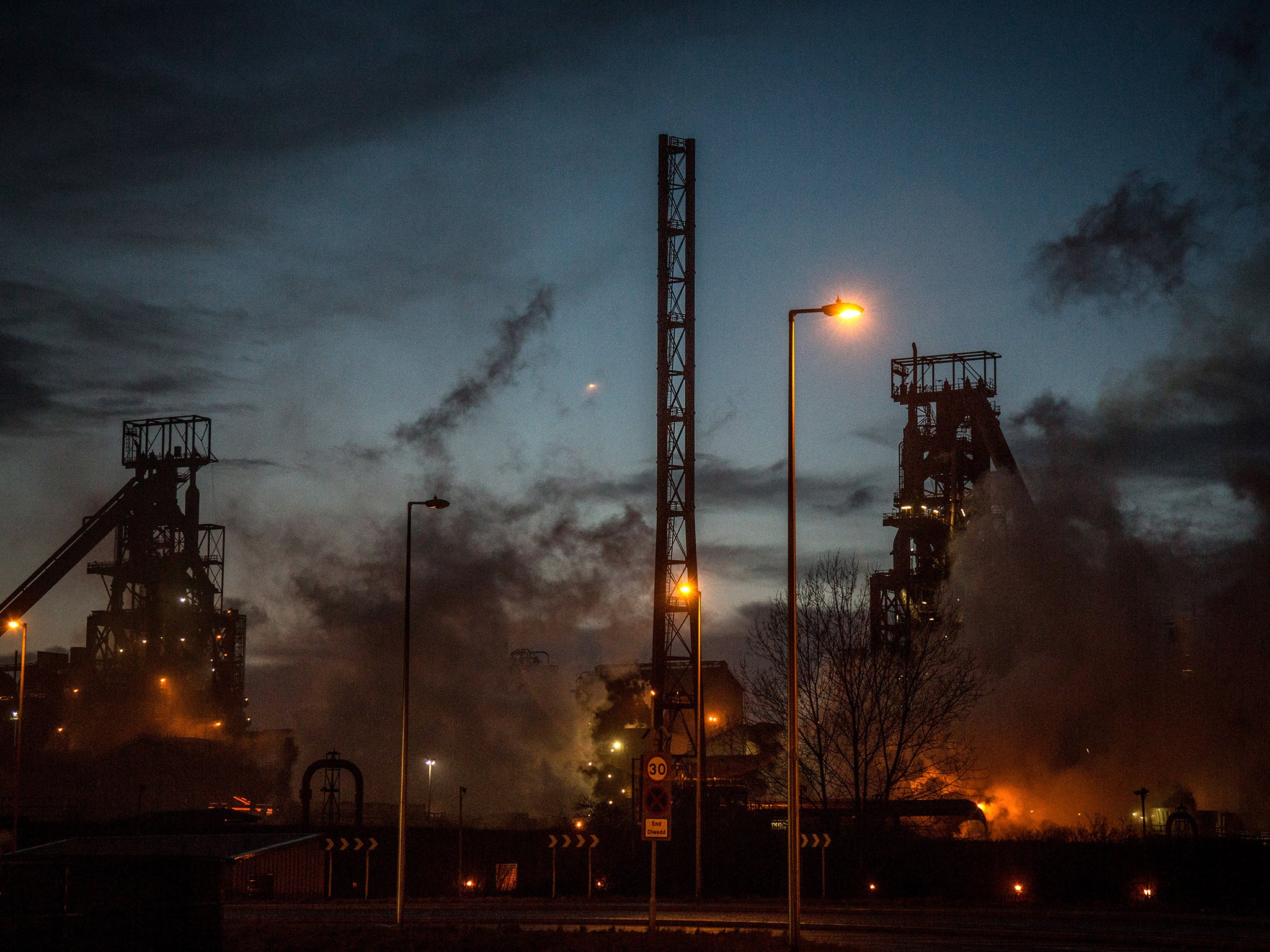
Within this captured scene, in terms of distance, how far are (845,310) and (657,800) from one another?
909 centimetres

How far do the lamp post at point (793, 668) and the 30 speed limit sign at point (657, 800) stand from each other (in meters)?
2.38

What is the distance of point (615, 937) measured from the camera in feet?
69.1

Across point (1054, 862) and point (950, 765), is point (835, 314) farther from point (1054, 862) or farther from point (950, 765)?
point (950, 765)

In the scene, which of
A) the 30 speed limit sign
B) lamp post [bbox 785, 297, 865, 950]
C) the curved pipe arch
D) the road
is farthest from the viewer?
the curved pipe arch

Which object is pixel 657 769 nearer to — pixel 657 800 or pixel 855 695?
pixel 657 800

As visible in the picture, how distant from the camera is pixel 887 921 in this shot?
96.5 ft

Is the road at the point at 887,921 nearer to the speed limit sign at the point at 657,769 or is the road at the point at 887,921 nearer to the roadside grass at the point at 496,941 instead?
the roadside grass at the point at 496,941

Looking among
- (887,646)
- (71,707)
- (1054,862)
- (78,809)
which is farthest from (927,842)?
(71,707)

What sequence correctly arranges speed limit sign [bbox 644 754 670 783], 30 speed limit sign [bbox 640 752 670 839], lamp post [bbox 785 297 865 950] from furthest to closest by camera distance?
speed limit sign [bbox 644 754 670 783] → 30 speed limit sign [bbox 640 752 670 839] → lamp post [bbox 785 297 865 950]

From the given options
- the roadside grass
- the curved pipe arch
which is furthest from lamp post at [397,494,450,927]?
the curved pipe arch

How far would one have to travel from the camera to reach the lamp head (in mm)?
19922

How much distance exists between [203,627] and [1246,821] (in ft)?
195

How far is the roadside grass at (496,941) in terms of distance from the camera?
1995 centimetres

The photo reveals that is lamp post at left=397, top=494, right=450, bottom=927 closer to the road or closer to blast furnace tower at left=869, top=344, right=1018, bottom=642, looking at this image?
the road
